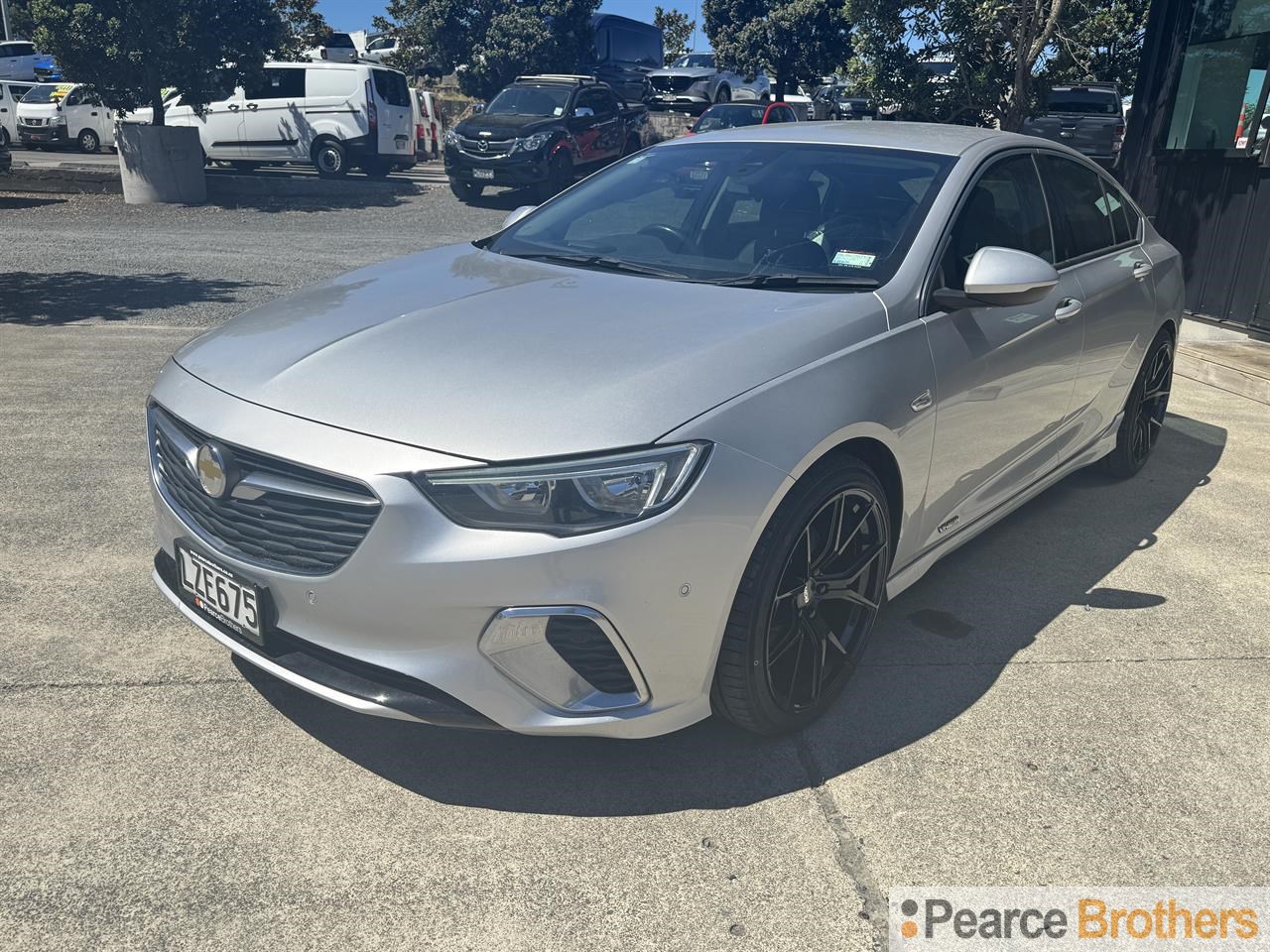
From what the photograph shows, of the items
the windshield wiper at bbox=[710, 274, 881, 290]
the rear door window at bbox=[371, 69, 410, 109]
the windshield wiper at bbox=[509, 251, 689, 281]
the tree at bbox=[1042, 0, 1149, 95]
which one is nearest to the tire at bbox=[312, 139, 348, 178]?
the rear door window at bbox=[371, 69, 410, 109]

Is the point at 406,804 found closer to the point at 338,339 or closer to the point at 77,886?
the point at 77,886

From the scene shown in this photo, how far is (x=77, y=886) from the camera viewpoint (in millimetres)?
2393

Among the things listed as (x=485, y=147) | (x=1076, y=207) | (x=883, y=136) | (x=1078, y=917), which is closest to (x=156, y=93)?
(x=485, y=147)

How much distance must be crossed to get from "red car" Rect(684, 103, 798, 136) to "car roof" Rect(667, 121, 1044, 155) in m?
17.4

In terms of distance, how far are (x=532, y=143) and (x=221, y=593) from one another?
14.8 m

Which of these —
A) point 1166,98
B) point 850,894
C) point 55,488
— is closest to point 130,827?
point 850,894

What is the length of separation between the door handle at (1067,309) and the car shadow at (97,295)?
6.77 meters

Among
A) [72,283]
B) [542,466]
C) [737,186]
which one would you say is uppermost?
[737,186]

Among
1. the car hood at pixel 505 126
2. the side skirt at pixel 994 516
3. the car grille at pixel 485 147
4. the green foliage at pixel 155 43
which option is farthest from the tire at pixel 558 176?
the side skirt at pixel 994 516

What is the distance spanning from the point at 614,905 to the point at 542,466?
0.98 m

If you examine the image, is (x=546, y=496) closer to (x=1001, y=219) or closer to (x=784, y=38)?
(x=1001, y=219)

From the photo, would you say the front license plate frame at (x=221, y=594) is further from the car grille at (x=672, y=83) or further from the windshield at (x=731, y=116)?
the car grille at (x=672, y=83)

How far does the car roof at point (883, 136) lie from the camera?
393 centimetres

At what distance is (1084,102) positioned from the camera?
18109 mm
